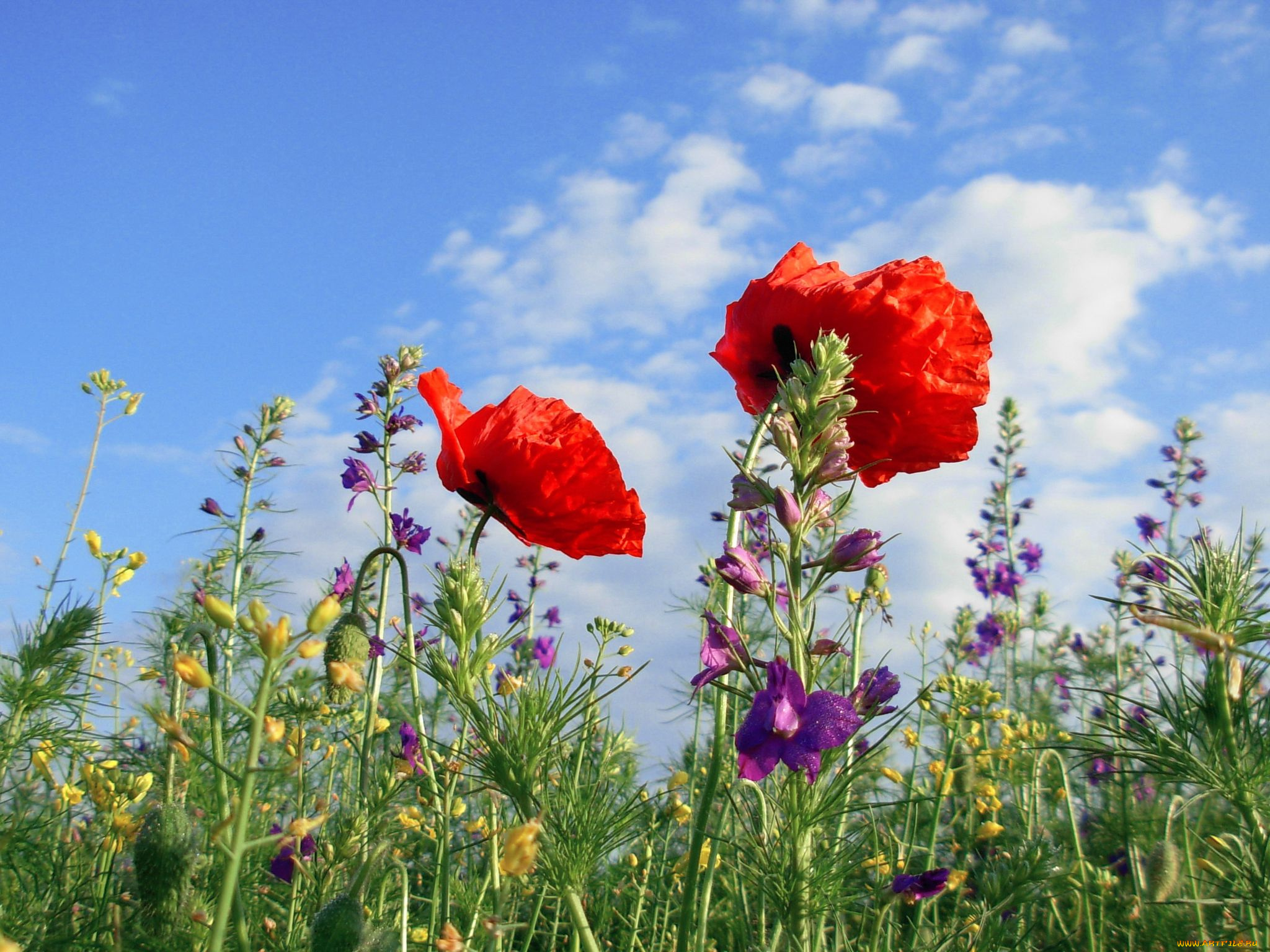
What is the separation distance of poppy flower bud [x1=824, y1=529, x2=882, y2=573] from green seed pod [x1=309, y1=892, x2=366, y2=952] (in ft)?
2.96

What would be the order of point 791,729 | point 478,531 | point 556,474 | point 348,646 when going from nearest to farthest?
point 791,729
point 478,531
point 556,474
point 348,646

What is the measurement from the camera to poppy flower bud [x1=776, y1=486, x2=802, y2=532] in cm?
132

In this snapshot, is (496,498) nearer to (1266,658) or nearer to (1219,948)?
(1266,658)

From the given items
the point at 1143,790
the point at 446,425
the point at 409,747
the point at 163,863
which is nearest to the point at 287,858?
the point at 409,747

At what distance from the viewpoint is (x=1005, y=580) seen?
28.5 feet

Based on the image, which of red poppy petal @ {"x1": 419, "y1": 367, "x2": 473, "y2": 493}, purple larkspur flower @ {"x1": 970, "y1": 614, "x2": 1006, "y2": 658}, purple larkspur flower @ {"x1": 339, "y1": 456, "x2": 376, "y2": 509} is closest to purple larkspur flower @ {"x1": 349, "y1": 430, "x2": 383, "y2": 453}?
purple larkspur flower @ {"x1": 339, "y1": 456, "x2": 376, "y2": 509}

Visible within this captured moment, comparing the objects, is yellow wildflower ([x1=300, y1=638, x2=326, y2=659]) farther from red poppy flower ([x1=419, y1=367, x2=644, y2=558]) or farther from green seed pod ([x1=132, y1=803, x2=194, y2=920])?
green seed pod ([x1=132, y1=803, x2=194, y2=920])

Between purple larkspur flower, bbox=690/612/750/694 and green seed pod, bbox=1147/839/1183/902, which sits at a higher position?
purple larkspur flower, bbox=690/612/750/694

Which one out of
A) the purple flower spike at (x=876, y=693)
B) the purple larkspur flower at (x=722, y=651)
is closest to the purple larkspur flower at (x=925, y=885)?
the purple flower spike at (x=876, y=693)

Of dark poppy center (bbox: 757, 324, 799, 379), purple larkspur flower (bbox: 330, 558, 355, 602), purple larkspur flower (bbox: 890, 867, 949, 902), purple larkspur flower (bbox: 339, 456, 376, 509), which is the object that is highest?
purple larkspur flower (bbox: 339, 456, 376, 509)

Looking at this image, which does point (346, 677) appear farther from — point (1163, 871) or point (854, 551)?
point (1163, 871)

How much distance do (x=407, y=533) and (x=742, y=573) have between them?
2.53m

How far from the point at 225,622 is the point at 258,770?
0.63 feet

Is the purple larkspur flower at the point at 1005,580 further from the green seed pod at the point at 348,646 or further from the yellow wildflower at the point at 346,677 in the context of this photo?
the yellow wildflower at the point at 346,677
